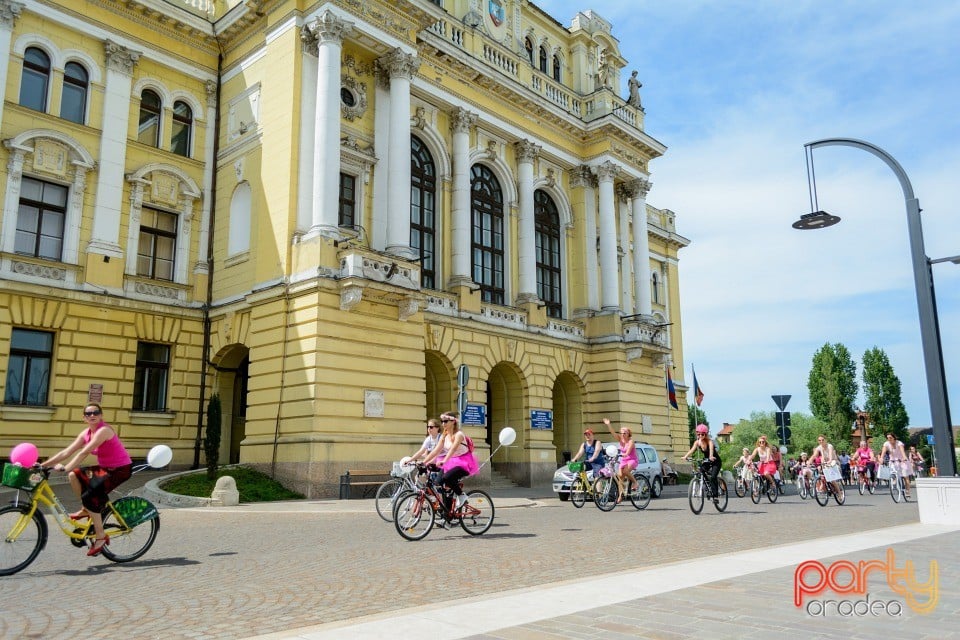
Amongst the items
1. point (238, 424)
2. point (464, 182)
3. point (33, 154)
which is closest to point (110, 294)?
point (33, 154)

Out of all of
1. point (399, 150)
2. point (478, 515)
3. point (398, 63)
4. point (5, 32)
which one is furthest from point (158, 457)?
point (398, 63)

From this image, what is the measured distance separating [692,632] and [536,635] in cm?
106

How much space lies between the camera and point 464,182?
31516 millimetres

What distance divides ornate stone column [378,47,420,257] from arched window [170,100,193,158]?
7.20m

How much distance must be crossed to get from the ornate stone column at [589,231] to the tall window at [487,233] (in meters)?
5.27

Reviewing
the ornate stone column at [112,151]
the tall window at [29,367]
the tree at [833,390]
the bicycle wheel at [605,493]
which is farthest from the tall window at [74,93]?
the tree at [833,390]

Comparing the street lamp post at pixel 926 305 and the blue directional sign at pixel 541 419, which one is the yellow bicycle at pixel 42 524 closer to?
the street lamp post at pixel 926 305

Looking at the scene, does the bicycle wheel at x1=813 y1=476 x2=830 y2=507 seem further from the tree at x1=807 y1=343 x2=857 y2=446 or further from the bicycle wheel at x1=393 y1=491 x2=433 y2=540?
the tree at x1=807 y1=343 x2=857 y2=446

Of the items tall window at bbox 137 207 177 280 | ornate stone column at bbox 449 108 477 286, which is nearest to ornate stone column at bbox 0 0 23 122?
tall window at bbox 137 207 177 280

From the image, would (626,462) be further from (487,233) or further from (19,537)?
(487,233)

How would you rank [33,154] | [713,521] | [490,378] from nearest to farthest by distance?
[713,521]
[33,154]
[490,378]

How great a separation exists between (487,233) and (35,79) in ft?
57.5

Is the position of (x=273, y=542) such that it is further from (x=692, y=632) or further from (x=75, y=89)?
(x=75, y=89)

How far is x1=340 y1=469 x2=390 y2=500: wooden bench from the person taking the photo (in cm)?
2139
